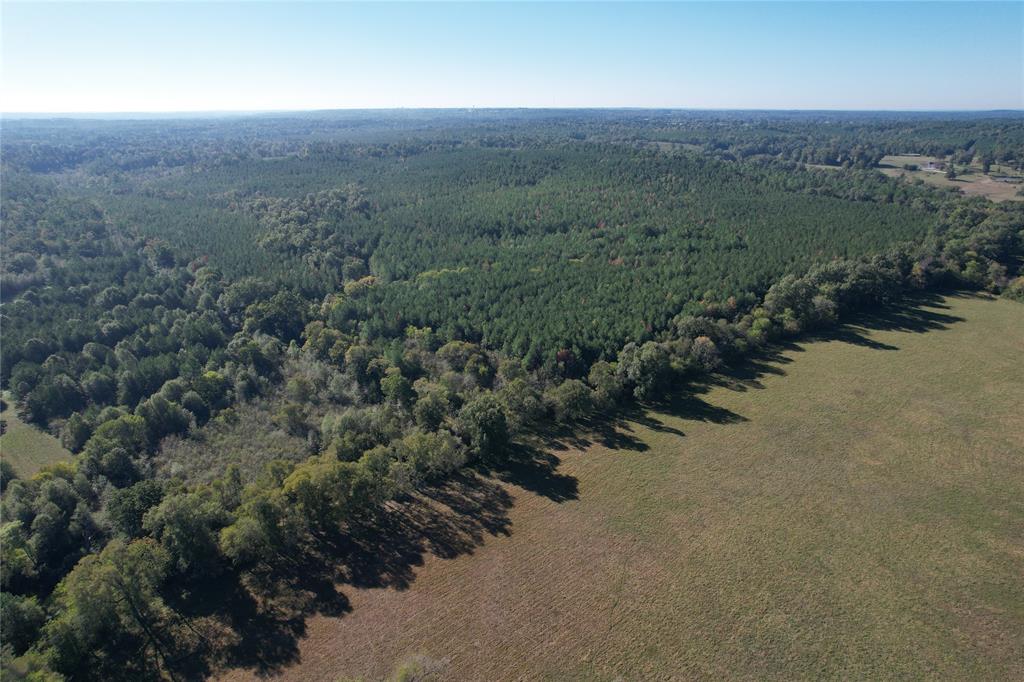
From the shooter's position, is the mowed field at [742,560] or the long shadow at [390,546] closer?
the mowed field at [742,560]

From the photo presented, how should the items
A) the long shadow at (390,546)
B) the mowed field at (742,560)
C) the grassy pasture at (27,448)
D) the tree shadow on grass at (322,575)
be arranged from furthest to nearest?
the grassy pasture at (27,448) < the long shadow at (390,546) < the tree shadow on grass at (322,575) < the mowed field at (742,560)

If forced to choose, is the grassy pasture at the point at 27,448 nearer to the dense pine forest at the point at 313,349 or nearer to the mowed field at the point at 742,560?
the dense pine forest at the point at 313,349

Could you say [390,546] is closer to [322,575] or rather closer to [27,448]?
[322,575]

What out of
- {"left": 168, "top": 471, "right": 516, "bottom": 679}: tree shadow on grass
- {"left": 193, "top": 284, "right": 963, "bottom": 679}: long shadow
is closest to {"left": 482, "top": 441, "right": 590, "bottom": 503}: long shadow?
{"left": 193, "top": 284, "right": 963, "bottom": 679}: long shadow

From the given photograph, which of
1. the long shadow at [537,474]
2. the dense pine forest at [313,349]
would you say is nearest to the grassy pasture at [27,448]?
the dense pine forest at [313,349]

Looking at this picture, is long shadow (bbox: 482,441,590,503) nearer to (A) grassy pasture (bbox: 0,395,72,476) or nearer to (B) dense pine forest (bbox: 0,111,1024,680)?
(B) dense pine forest (bbox: 0,111,1024,680)

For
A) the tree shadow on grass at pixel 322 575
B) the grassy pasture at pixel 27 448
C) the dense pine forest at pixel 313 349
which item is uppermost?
the dense pine forest at pixel 313 349

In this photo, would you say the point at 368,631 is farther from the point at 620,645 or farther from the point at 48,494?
the point at 48,494
